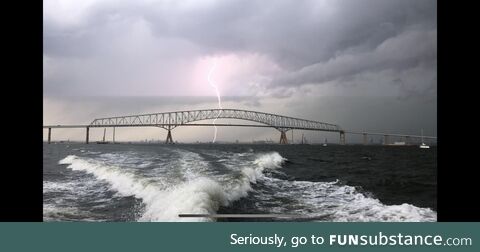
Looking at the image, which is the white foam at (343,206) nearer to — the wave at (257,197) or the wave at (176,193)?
the wave at (257,197)

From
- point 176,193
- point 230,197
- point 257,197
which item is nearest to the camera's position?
point 176,193

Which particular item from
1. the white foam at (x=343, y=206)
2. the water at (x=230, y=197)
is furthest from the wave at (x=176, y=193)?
the white foam at (x=343, y=206)

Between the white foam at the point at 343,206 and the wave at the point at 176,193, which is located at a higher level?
the wave at the point at 176,193

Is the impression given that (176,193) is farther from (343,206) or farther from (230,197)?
(343,206)

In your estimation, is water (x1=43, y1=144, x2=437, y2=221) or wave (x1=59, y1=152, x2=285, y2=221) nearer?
wave (x1=59, y1=152, x2=285, y2=221)

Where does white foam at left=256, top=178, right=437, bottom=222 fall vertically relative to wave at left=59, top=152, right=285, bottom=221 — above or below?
below

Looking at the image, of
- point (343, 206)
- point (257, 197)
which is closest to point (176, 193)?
point (257, 197)

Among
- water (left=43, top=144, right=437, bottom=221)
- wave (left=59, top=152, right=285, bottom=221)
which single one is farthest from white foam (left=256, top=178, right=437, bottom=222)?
wave (left=59, top=152, right=285, bottom=221)

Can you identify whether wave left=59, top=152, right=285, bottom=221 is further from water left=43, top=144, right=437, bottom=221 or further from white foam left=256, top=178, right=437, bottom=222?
white foam left=256, top=178, right=437, bottom=222

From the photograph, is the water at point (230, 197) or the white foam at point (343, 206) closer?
the white foam at point (343, 206)

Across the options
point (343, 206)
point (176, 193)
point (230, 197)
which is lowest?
point (343, 206)

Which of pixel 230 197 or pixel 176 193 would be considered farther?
pixel 230 197
